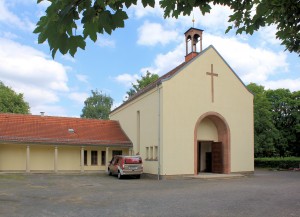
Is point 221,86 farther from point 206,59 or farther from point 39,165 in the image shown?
point 39,165

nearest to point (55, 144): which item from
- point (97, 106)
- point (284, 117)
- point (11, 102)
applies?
point (11, 102)

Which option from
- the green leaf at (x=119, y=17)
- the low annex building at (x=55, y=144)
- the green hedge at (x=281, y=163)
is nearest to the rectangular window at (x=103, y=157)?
the low annex building at (x=55, y=144)

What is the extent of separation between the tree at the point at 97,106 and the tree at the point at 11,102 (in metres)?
22.7

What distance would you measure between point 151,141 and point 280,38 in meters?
20.7

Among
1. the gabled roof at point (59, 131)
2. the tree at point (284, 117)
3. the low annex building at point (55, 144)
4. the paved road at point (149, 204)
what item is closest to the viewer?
the paved road at point (149, 204)

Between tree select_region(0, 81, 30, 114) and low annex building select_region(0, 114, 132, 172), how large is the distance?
78.0 ft

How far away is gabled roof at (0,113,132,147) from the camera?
29.1 meters

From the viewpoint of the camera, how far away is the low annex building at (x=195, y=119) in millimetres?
25219

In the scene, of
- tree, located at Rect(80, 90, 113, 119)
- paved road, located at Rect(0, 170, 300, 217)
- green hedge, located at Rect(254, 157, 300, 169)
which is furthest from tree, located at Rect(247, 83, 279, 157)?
tree, located at Rect(80, 90, 113, 119)

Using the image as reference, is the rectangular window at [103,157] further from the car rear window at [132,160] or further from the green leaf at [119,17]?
the green leaf at [119,17]

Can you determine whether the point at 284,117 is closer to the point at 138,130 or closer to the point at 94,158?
the point at 138,130

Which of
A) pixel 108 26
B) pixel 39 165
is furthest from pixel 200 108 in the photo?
pixel 108 26

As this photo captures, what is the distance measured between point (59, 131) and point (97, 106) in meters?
50.7

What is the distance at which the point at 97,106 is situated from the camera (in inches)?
3221
